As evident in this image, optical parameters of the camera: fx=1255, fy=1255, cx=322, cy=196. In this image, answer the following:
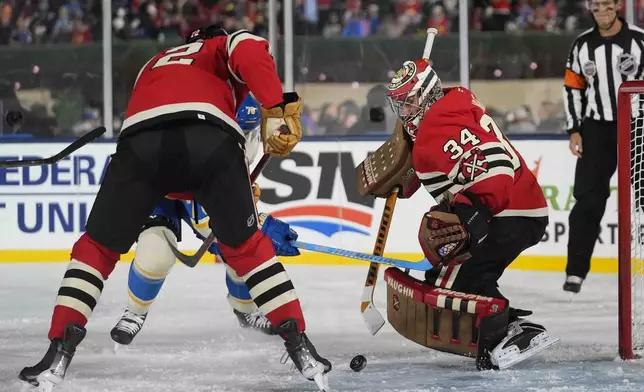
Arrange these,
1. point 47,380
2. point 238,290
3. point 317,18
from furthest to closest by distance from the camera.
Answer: point 317,18 < point 238,290 < point 47,380

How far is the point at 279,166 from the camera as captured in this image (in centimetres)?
606

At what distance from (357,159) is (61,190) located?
1.45 meters

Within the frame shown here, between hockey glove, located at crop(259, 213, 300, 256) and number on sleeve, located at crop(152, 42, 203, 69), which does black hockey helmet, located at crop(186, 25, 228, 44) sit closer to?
number on sleeve, located at crop(152, 42, 203, 69)

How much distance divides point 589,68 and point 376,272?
1.69 meters

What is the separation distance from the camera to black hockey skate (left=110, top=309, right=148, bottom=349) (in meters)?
3.80

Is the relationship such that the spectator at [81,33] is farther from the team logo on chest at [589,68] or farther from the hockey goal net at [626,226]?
the hockey goal net at [626,226]

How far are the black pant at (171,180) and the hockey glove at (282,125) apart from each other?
99 mm

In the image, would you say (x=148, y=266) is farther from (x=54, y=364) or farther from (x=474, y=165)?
(x=474, y=165)

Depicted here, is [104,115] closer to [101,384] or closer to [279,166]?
[279,166]

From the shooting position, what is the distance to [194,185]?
10.1 ft

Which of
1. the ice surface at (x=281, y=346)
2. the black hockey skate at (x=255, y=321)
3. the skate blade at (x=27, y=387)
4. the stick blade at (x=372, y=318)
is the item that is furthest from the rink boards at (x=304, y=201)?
the skate blade at (x=27, y=387)

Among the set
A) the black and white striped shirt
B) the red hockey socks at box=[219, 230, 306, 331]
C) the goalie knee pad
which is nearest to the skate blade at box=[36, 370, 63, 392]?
the red hockey socks at box=[219, 230, 306, 331]

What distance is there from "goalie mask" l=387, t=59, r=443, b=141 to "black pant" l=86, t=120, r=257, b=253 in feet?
1.90

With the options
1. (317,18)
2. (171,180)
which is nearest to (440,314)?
(171,180)
